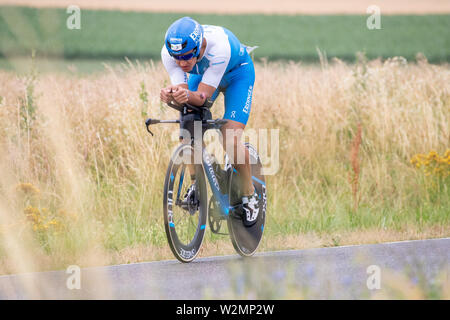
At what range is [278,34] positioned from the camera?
5553cm

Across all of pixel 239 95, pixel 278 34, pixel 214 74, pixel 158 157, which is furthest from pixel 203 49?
pixel 278 34

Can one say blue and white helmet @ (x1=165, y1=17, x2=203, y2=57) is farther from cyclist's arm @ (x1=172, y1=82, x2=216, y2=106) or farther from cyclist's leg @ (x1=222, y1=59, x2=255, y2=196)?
cyclist's leg @ (x1=222, y1=59, x2=255, y2=196)

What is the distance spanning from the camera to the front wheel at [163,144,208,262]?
656cm

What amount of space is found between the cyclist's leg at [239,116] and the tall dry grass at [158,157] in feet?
3.39

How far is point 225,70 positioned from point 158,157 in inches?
131

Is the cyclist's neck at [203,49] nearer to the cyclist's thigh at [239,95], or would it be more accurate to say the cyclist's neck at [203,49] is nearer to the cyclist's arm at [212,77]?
the cyclist's arm at [212,77]

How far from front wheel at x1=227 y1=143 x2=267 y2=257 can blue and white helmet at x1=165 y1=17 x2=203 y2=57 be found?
1.51m

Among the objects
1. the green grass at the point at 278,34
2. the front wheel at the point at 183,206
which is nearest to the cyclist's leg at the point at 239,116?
the front wheel at the point at 183,206

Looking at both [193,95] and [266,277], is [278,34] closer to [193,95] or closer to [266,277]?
[193,95]

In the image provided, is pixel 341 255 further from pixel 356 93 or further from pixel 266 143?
pixel 356 93

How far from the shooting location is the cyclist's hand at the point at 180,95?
6207mm

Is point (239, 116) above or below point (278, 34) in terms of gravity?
below

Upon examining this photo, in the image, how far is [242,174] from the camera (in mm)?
7301
